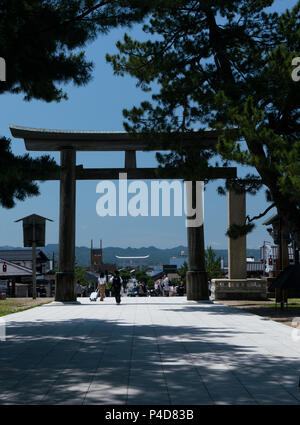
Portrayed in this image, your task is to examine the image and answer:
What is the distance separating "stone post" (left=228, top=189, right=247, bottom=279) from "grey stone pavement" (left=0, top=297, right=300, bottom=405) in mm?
8623

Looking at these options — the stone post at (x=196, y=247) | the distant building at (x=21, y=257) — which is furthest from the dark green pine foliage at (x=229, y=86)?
the distant building at (x=21, y=257)

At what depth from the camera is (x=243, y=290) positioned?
21078 mm

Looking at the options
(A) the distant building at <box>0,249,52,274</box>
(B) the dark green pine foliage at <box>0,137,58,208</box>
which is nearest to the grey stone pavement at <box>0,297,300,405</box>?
(B) the dark green pine foliage at <box>0,137,58,208</box>

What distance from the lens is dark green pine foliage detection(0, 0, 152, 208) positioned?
9.02 meters

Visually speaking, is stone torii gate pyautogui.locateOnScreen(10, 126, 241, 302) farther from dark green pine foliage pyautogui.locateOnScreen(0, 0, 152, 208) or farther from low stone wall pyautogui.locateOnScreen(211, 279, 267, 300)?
dark green pine foliage pyautogui.locateOnScreen(0, 0, 152, 208)

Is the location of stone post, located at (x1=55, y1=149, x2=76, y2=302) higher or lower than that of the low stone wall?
higher

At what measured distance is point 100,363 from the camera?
706cm

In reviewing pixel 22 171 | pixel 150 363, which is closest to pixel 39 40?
pixel 22 171

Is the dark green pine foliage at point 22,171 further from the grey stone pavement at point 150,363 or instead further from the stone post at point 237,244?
the stone post at point 237,244

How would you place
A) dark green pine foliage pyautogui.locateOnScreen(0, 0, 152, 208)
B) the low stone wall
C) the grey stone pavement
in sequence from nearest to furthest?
the grey stone pavement → dark green pine foliage pyautogui.locateOnScreen(0, 0, 152, 208) → the low stone wall

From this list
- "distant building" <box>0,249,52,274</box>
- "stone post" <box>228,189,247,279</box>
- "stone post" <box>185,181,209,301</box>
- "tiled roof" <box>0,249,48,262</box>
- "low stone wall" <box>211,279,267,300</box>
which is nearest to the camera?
"stone post" <box>185,181,209,301</box>

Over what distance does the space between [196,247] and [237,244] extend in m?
2.40

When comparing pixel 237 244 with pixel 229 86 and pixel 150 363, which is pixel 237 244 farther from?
pixel 150 363

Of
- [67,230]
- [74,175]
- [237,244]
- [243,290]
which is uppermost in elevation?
[74,175]
